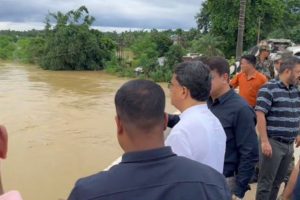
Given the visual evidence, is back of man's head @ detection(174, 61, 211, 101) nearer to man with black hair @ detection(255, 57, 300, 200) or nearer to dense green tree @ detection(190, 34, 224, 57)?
man with black hair @ detection(255, 57, 300, 200)

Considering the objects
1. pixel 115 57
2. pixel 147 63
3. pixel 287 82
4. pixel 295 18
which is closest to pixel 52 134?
pixel 287 82

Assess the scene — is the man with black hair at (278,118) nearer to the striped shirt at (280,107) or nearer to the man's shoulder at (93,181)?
the striped shirt at (280,107)

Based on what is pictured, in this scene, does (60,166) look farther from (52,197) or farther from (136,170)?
(136,170)

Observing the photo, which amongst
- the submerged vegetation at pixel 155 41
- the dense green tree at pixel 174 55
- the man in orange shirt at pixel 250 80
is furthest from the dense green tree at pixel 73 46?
the man in orange shirt at pixel 250 80

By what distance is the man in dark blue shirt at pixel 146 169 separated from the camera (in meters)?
1.35

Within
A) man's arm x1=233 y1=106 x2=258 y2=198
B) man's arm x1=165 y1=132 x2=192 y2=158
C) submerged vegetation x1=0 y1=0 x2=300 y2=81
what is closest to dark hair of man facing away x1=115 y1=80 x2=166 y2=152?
→ man's arm x1=165 y1=132 x2=192 y2=158

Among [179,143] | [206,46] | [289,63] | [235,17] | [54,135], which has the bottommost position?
[54,135]

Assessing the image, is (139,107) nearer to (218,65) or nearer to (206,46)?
(218,65)

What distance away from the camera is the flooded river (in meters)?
8.54

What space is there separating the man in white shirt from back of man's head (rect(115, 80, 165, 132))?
0.52m

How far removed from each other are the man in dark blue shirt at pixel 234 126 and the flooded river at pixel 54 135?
5417 mm

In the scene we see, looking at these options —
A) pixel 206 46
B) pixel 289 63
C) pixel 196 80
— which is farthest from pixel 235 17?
pixel 196 80

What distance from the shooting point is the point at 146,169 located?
4.51ft

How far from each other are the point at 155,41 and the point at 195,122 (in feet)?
94.6
